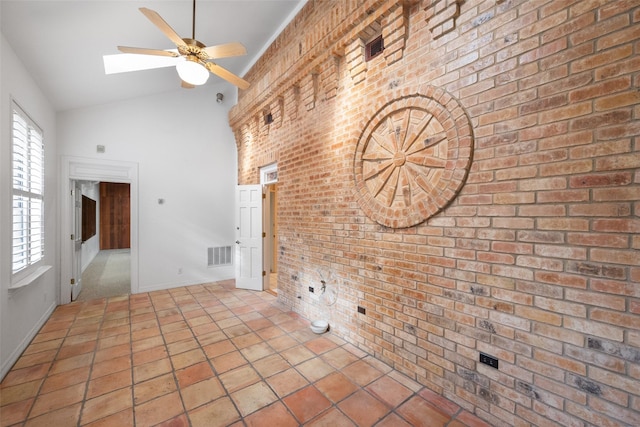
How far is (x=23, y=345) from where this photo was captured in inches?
112

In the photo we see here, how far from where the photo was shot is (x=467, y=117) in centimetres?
187

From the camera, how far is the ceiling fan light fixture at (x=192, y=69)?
236 centimetres

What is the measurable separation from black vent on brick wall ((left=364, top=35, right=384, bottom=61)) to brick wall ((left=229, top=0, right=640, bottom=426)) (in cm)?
8

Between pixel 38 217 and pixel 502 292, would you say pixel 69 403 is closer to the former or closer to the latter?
pixel 38 217

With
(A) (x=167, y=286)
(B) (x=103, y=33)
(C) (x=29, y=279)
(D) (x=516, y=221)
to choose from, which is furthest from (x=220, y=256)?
(D) (x=516, y=221)

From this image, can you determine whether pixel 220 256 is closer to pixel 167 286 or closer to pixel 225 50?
pixel 167 286

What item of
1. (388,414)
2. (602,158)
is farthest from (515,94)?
(388,414)

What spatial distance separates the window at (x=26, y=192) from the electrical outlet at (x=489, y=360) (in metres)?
4.51

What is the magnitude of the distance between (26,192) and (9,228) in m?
0.74

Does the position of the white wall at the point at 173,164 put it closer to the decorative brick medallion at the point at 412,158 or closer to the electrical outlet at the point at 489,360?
the decorative brick medallion at the point at 412,158

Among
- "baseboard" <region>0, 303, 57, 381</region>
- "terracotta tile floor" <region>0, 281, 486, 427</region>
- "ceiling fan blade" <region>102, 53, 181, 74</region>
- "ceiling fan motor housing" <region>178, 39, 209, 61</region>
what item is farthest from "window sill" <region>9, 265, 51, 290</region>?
"ceiling fan motor housing" <region>178, 39, 209, 61</region>

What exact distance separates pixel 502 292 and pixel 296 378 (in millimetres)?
1871

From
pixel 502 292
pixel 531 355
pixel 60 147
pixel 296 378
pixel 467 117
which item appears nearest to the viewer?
pixel 531 355

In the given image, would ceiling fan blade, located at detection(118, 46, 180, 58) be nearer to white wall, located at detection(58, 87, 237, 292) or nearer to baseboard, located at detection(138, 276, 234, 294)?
white wall, located at detection(58, 87, 237, 292)
